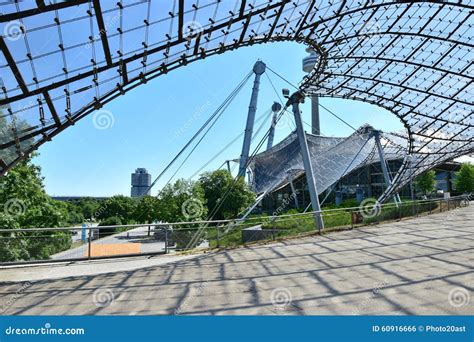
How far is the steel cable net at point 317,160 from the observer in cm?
7125

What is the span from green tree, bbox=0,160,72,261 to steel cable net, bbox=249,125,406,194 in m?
50.8

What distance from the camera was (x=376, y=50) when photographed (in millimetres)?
26125

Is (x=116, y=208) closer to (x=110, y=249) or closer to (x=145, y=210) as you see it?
(x=145, y=210)

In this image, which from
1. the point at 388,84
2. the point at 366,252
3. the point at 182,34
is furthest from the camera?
the point at 388,84

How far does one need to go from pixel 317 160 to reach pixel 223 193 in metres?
36.2

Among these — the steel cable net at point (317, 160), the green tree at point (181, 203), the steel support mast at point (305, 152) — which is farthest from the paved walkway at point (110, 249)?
the steel cable net at point (317, 160)

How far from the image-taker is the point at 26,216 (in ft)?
59.1

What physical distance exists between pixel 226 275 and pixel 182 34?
8088mm

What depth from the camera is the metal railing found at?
10.5m

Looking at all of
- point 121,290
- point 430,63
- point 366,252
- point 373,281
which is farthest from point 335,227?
point 430,63

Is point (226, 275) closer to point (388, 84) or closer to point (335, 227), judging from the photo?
point (335, 227)

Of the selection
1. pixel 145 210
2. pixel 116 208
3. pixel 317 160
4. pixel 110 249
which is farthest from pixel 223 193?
pixel 317 160

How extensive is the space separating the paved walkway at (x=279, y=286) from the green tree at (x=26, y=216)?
840mm

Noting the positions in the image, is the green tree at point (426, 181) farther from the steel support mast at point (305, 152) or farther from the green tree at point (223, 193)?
the steel support mast at point (305, 152)
